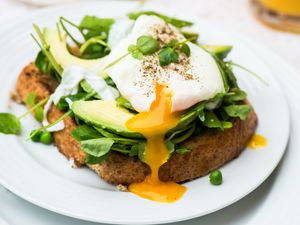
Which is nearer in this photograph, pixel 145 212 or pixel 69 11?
pixel 145 212

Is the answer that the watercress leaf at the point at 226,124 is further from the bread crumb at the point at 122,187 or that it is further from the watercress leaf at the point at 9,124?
the watercress leaf at the point at 9,124

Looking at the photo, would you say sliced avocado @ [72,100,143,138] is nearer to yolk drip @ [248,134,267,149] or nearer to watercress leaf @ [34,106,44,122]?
watercress leaf @ [34,106,44,122]

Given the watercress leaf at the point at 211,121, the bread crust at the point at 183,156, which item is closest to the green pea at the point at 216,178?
the bread crust at the point at 183,156

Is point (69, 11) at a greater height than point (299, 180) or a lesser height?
greater

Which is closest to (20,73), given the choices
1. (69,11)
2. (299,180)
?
(69,11)

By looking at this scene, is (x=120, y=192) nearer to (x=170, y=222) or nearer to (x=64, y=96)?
(x=170, y=222)

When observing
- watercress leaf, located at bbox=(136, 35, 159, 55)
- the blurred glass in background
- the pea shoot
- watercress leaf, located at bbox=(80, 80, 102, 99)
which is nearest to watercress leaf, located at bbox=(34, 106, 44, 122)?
the pea shoot
